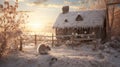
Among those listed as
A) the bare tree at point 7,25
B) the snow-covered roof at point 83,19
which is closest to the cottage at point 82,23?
the snow-covered roof at point 83,19

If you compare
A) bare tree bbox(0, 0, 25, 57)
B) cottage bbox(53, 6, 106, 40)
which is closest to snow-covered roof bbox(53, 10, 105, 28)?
cottage bbox(53, 6, 106, 40)

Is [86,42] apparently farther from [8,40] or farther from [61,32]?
[8,40]

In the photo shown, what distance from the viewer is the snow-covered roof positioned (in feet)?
106

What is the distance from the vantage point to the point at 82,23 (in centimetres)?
3303

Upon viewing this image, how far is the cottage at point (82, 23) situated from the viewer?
32.0m

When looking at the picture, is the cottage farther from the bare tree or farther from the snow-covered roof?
the bare tree

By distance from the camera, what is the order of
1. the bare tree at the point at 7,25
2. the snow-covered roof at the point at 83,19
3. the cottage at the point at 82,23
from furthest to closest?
the snow-covered roof at the point at 83,19, the cottage at the point at 82,23, the bare tree at the point at 7,25

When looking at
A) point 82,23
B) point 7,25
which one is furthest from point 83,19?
point 7,25

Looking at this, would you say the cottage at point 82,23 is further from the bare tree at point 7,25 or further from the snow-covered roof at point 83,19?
the bare tree at point 7,25

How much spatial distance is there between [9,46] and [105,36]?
2005cm

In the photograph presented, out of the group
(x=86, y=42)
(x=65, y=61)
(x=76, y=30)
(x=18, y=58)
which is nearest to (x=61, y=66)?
(x=65, y=61)

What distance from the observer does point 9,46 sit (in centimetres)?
1605

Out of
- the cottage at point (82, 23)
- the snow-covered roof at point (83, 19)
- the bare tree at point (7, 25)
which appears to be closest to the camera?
the bare tree at point (7, 25)

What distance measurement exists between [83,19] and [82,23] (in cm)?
122
